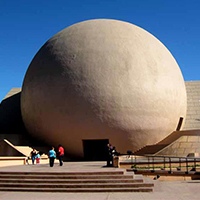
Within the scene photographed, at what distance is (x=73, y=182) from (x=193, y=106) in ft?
63.6

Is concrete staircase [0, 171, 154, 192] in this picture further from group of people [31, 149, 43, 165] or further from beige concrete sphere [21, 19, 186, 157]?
beige concrete sphere [21, 19, 186, 157]

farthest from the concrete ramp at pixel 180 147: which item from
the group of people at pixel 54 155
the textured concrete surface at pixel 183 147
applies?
the group of people at pixel 54 155

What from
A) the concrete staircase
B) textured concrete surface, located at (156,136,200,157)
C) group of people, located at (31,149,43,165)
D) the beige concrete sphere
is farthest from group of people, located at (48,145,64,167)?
textured concrete surface, located at (156,136,200,157)

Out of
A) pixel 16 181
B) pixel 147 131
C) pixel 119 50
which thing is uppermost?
pixel 119 50

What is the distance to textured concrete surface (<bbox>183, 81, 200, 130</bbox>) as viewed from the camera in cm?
2559

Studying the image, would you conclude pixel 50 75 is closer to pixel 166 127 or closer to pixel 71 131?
pixel 71 131

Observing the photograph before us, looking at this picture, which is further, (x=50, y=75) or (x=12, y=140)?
(x=12, y=140)

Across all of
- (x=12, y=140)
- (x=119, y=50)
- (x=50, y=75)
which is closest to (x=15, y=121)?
(x=12, y=140)

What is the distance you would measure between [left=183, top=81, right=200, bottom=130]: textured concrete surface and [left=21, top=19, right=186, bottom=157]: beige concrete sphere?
4.06 metres

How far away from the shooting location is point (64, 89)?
65.5 feet

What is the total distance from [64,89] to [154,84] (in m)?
5.91

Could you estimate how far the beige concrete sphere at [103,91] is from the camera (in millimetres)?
19375

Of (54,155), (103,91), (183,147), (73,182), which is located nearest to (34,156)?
(54,155)

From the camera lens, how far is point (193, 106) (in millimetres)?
26688
